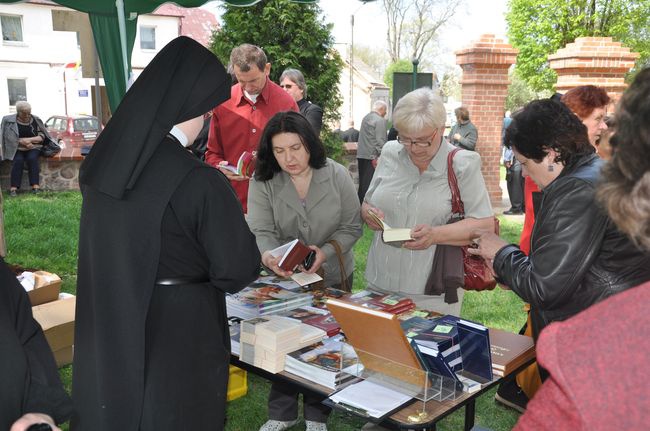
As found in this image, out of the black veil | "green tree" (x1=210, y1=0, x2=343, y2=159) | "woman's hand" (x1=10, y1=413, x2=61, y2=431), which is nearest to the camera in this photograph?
"woman's hand" (x1=10, y1=413, x2=61, y2=431)

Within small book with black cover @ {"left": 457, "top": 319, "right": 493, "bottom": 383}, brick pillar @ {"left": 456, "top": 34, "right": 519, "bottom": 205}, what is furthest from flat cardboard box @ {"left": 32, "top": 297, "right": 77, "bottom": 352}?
brick pillar @ {"left": 456, "top": 34, "right": 519, "bottom": 205}

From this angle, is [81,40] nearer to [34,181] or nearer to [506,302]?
[506,302]

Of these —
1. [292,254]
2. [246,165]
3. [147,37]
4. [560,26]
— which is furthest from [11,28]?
[292,254]

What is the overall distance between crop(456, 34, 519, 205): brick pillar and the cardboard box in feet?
25.0

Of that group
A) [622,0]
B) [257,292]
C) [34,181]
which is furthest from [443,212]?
[622,0]

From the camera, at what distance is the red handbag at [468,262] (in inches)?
118

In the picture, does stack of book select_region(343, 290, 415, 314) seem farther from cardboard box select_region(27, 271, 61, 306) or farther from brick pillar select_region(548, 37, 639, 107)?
brick pillar select_region(548, 37, 639, 107)

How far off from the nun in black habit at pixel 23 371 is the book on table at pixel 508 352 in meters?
1.56

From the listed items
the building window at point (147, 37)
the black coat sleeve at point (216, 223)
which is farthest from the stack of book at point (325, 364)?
the building window at point (147, 37)

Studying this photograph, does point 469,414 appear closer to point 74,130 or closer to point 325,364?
point 325,364

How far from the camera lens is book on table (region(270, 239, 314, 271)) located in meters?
2.91

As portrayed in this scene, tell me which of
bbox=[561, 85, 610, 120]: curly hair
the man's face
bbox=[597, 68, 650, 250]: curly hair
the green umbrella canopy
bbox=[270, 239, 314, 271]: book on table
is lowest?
bbox=[270, 239, 314, 271]: book on table

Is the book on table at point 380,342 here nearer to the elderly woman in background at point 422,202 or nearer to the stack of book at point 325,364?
the stack of book at point 325,364

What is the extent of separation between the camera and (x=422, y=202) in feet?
10.0
